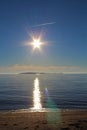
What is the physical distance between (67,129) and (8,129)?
5.47 meters

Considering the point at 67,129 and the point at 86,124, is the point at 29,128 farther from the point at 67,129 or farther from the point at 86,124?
the point at 86,124

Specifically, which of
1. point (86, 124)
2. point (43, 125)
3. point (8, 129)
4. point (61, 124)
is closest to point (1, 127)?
point (8, 129)

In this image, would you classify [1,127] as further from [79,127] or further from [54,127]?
[79,127]

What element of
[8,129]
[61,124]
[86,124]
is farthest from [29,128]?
[86,124]

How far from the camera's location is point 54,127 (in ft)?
83.0

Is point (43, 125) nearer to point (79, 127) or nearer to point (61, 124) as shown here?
point (61, 124)

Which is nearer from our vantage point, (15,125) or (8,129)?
(8,129)

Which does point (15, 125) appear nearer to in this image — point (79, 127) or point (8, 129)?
point (8, 129)

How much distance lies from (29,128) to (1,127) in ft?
9.45

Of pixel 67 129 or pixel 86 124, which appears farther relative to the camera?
pixel 86 124

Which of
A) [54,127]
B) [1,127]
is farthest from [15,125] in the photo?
[54,127]

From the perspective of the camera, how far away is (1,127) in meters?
25.9

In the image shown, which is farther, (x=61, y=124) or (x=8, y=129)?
(x=61, y=124)

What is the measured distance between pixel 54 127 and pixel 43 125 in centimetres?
168
